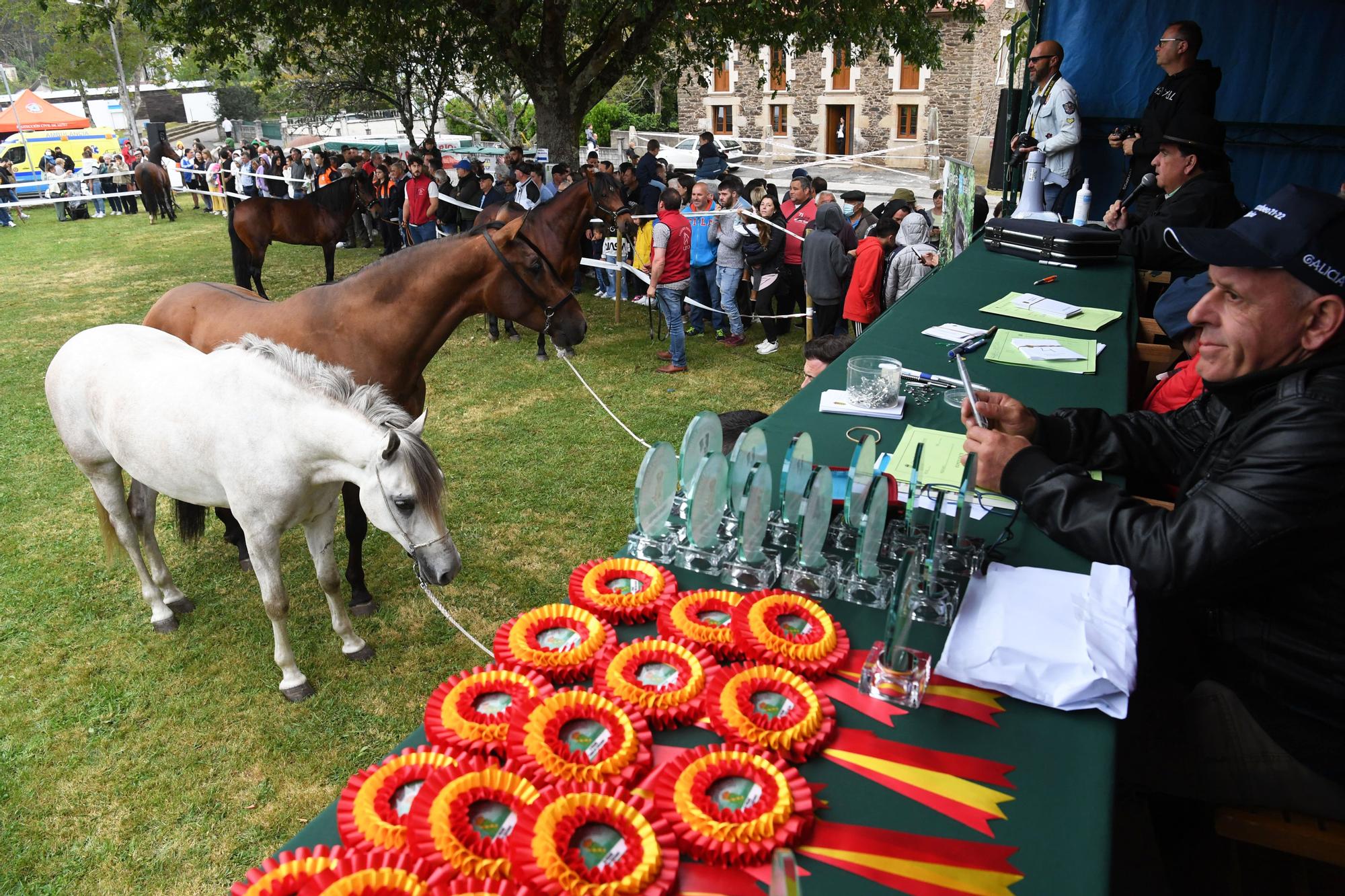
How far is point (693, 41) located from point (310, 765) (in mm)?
15754

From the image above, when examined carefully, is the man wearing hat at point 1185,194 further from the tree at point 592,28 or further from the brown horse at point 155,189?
the brown horse at point 155,189

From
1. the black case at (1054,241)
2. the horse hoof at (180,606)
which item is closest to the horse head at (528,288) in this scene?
the horse hoof at (180,606)

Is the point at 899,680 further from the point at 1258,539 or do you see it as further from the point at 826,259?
the point at 826,259

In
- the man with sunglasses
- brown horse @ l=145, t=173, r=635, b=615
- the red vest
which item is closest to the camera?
brown horse @ l=145, t=173, r=635, b=615

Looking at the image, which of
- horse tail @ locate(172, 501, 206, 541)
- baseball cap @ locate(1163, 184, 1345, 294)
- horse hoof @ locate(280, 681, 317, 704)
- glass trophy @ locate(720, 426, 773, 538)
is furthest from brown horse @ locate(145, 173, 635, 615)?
baseball cap @ locate(1163, 184, 1345, 294)

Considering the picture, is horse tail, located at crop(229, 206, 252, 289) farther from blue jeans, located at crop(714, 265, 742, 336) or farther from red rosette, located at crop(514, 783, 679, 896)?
red rosette, located at crop(514, 783, 679, 896)

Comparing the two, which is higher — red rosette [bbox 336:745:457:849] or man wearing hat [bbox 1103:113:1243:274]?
man wearing hat [bbox 1103:113:1243:274]

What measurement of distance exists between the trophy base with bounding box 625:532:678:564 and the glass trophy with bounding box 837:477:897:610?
1.55ft

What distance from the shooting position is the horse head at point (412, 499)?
2.98 m

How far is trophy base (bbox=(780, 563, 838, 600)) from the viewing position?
2041 mm

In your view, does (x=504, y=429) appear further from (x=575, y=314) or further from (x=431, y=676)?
(x=431, y=676)

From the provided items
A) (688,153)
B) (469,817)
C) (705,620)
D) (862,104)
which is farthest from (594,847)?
(862,104)

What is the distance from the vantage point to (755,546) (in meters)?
2.10

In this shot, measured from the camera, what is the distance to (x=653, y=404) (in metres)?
8.09
